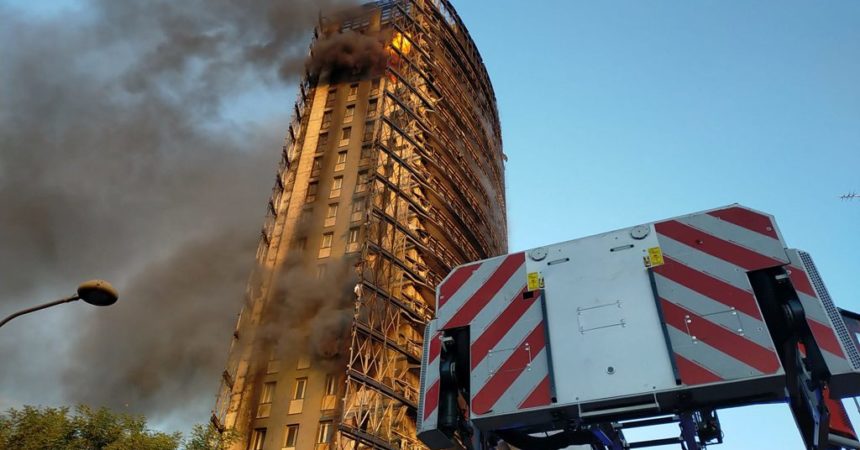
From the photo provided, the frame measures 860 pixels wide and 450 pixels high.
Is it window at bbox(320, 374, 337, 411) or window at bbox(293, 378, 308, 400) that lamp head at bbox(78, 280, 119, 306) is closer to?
window at bbox(320, 374, 337, 411)

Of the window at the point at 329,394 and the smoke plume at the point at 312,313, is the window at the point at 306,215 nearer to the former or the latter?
the smoke plume at the point at 312,313

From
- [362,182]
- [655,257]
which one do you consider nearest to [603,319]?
[655,257]

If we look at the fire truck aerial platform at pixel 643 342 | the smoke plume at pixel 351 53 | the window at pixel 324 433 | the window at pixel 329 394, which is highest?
the smoke plume at pixel 351 53

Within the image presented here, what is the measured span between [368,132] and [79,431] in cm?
1827

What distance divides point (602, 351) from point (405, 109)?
26455 millimetres

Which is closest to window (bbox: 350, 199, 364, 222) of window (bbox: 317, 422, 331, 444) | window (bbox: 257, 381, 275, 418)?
window (bbox: 257, 381, 275, 418)

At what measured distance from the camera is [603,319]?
16.3ft

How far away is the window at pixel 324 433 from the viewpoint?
70.0ft

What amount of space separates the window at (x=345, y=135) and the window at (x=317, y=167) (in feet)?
4.45

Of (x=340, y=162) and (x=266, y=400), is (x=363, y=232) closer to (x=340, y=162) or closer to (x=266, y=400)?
(x=340, y=162)

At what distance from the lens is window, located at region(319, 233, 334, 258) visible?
26.8m

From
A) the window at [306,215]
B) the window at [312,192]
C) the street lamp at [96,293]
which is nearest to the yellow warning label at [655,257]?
the street lamp at [96,293]

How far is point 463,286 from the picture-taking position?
235 inches

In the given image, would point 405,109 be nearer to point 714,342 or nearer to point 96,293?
point 96,293
